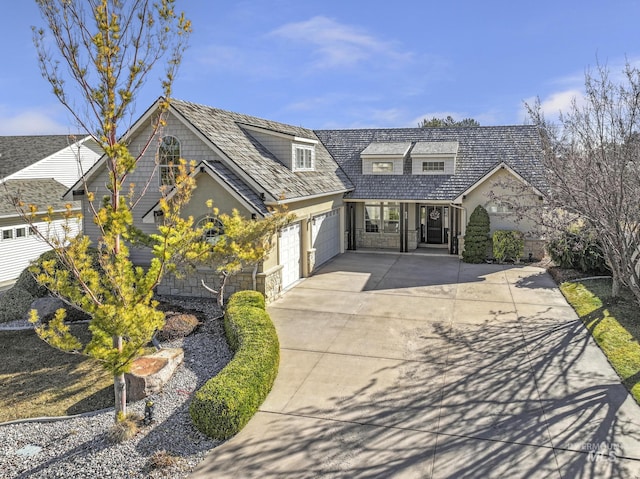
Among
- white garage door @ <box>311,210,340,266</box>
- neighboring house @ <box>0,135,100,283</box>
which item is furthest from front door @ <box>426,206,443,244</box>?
neighboring house @ <box>0,135,100,283</box>

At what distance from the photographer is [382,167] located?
25422 mm

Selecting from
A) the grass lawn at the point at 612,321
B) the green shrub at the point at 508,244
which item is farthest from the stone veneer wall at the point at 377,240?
the grass lawn at the point at 612,321

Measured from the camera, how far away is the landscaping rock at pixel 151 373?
30.6 ft

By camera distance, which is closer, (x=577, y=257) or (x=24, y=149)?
(x=577, y=257)

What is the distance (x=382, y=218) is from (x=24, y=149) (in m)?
20.4

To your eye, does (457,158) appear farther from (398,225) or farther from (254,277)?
(254,277)

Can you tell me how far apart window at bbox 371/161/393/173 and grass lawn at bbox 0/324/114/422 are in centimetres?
1693

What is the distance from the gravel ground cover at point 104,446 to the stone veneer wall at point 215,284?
224 inches

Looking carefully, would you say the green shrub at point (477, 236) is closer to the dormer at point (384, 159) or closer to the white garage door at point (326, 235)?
the dormer at point (384, 159)

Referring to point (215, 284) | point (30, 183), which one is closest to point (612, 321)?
point (215, 284)

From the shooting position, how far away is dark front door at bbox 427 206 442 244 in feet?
82.8

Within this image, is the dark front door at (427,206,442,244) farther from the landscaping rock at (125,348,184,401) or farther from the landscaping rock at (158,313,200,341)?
the landscaping rock at (125,348,184,401)

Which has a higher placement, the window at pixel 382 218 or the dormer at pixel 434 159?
the dormer at pixel 434 159

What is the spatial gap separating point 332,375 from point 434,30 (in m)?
10.7
